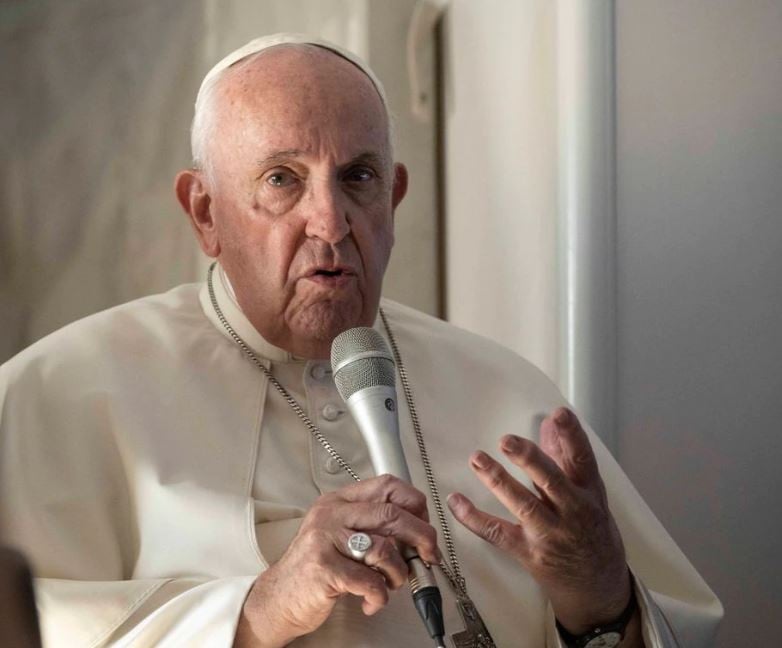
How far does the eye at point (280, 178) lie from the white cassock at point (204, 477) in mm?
331

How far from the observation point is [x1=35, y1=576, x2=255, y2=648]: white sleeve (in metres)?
2.18

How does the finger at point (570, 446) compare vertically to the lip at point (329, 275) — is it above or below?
below

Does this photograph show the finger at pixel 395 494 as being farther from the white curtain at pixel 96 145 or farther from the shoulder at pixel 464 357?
the white curtain at pixel 96 145

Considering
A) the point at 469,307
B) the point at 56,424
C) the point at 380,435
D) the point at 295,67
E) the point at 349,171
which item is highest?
the point at 295,67

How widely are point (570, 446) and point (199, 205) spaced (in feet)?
3.42

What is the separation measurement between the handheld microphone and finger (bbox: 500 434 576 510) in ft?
0.62

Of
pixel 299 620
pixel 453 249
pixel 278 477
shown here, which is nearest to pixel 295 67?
pixel 278 477

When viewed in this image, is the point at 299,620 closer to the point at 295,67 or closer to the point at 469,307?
the point at 295,67

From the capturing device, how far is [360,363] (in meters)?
2.07

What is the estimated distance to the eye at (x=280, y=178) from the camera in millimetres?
2598

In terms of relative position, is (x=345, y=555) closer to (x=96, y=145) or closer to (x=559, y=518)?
(x=559, y=518)

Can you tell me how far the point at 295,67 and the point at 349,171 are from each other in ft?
0.82

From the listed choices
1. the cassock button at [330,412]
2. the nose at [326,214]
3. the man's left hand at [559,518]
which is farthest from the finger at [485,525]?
the nose at [326,214]

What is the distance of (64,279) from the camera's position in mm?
3232
